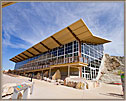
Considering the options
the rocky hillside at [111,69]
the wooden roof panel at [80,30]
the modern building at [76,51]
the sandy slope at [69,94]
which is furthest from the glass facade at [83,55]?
the sandy slope at [69,94]

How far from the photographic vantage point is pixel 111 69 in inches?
755

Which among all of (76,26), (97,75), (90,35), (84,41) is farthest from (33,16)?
(97,75)

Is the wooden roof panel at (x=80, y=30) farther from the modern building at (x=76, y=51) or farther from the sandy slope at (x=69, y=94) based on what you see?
the sandy slope at (x=69, y=94)

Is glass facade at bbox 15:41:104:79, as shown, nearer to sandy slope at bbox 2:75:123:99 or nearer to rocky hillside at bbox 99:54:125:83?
rocky hillside at bbox 99:54:125:83

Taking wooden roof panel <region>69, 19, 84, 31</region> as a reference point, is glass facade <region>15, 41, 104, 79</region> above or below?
below

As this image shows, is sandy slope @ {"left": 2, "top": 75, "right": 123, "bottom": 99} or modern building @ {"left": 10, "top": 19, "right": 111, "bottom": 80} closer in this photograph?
sandy slope @ {"left": 2, "top": 75, "right": 123, "bottom": 99}

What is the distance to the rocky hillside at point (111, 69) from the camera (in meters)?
16.6

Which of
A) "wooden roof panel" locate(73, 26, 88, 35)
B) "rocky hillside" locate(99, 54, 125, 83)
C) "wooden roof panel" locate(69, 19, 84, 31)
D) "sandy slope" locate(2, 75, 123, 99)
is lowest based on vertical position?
"sandy slope" locate(2, 75, 123, 99)

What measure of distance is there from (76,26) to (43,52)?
42.2ft

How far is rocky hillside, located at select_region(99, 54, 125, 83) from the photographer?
1664 cm

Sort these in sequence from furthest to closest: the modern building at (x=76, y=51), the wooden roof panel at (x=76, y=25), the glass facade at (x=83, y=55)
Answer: the glass facade at (x=83, y=55) < the modern building at (x=76, y=51) < the wooden roof panel at (x=76, y=25)

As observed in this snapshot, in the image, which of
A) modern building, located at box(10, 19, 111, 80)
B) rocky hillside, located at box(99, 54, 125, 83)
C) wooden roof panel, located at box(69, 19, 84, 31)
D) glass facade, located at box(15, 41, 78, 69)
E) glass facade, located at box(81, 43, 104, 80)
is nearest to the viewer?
wooden roof panel, located at box(69, 19, 84, 31)

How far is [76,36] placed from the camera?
1454 cm

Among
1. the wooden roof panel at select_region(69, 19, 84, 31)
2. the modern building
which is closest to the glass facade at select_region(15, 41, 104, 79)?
the modern building
